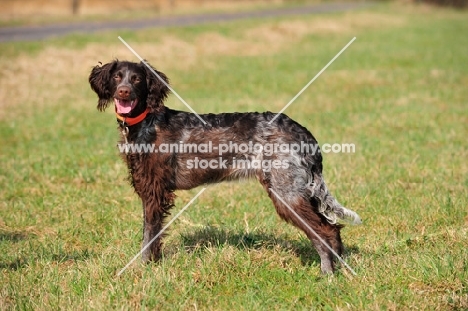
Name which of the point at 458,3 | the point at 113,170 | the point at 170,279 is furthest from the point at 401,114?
the point at 458,3

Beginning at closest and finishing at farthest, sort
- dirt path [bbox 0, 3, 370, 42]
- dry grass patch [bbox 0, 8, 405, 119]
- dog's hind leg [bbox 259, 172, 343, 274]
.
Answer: dog's hind leg [bbox 259, 172, 343, 274] → dry grass patch [bbox 0, 8, 405, 119] → dirt path [bbox 0, 3, 370, 42]

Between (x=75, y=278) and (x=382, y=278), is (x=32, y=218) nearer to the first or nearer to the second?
Result: (x=75, y=278)

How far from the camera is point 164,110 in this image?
6.09 m

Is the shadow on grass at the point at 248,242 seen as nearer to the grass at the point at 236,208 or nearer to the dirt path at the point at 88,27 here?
the grass at the point at 236,208

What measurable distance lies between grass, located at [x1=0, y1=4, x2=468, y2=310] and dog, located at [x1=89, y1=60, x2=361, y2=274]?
1.28 ft

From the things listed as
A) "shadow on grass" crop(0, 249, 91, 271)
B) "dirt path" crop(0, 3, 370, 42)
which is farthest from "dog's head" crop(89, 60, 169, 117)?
"dirt path" crop(0, 3, 370, 42)

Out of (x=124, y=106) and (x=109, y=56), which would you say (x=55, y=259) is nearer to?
(x=124, y=106)

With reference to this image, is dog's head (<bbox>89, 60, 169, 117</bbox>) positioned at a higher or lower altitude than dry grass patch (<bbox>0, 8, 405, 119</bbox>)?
higher

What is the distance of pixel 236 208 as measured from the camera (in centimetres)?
763

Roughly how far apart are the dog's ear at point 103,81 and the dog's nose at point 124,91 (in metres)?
0.40

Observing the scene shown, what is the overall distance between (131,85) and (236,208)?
91.5 inches

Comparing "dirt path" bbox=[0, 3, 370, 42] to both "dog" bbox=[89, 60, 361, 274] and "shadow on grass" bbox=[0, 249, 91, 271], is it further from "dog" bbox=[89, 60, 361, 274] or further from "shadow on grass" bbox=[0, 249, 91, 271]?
"dog" bbox=[89, 60, 361, 274]

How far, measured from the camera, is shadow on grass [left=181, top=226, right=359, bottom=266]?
6.15 m

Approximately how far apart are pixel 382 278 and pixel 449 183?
3484mm
